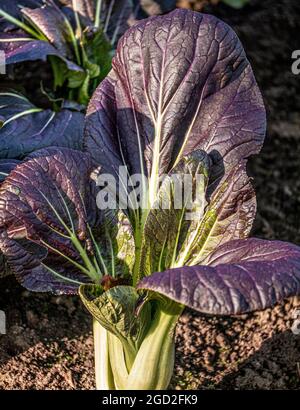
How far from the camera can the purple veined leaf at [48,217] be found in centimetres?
155

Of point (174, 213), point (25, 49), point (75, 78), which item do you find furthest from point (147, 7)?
point (174, 213)

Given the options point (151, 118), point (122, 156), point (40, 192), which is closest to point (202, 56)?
point (151, 118)

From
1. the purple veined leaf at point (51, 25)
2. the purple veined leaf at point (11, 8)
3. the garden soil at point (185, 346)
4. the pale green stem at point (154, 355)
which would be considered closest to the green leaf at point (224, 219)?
the pale green stem at point (154, 355)

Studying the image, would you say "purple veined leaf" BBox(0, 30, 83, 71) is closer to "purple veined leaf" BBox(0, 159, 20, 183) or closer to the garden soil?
"purple veined leaf" BBox(0, 159, 20, 183)

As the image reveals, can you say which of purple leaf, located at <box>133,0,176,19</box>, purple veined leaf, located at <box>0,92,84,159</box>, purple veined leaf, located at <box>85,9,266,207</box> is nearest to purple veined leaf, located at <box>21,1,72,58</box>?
purple veined leaf, located at <box>0,92,84,159</box>

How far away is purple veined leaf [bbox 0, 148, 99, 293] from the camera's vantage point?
5.09 feet

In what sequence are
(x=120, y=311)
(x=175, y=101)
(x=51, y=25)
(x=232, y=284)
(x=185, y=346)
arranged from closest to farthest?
(x=232, y=284) → (x=120, y=311) → (x=175, y=101) → (x=185, y=346) → (x=51, y=25)

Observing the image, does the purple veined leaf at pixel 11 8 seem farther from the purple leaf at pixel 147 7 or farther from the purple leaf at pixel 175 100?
the purple leaf at pixel 175 100

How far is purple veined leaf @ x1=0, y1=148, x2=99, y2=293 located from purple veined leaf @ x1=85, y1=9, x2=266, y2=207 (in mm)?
125

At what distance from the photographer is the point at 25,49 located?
6.44 feet

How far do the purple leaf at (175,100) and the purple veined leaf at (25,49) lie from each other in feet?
0.91

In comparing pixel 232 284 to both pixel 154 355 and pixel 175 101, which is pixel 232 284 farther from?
pixel 175 101

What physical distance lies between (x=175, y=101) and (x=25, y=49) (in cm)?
48
